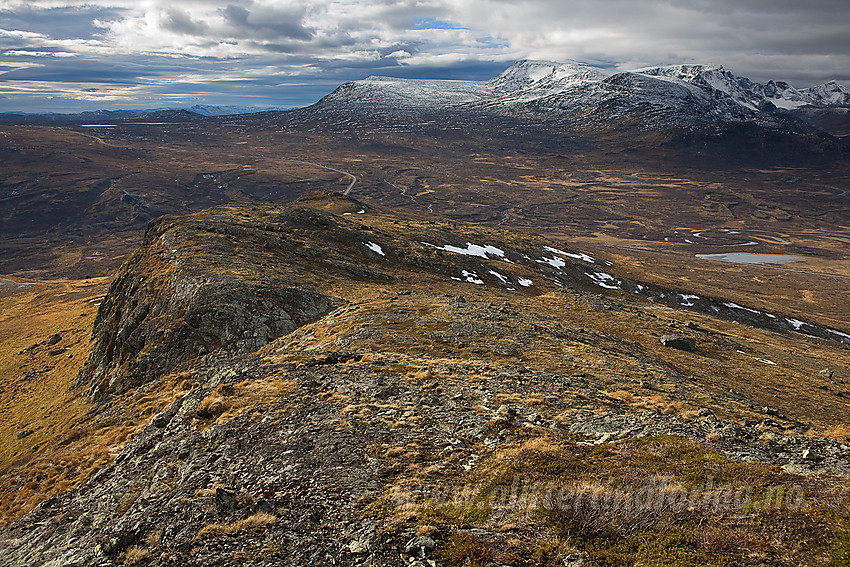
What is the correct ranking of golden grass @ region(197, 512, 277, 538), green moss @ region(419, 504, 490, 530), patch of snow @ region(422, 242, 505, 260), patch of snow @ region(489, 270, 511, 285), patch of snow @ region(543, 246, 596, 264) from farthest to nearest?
A: patch of snow @ region(543, 246, 596, 264)
patch of snow @ region(422, 242, 505, 260)
patch of snow @ region(489, 270, 511, 285)
golden grass @ region(197, 512, 277, 538)
green moss @ region(419, 504, 490, 530)

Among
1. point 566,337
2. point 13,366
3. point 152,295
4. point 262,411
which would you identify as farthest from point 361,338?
point 13,366

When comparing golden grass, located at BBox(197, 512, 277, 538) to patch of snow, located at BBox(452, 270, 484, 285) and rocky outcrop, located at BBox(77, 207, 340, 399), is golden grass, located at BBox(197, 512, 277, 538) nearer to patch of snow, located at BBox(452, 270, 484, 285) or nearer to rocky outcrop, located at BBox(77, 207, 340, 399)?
rocky outcrop, located at BBox(77, 207, 340, 399)

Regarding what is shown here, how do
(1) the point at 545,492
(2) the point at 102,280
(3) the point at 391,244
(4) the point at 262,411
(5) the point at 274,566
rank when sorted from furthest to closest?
(2) the point at 102,280 < (3) the point at 391,244 < (4) the point at 262,411 < (1) the point at 545,492 < (5) the point at 274,566

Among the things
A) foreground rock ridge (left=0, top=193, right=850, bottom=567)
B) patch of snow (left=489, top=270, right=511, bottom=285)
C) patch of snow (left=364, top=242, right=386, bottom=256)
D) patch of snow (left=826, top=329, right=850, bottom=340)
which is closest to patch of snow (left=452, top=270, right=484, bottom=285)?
patch of snow (left=489, top=270, right=511, bottom=285)

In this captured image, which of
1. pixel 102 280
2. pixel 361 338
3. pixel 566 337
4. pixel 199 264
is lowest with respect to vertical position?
pixel 102 280

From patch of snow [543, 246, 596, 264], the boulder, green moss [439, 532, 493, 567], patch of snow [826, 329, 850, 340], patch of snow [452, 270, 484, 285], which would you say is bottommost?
patch of snow [826, 329, 850, 340]

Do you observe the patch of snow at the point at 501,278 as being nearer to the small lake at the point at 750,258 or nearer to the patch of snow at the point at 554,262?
the patch of snow at the point at 554,262

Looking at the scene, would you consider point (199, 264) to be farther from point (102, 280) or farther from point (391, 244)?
point (102, 280)

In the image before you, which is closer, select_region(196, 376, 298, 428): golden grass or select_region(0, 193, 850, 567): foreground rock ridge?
select_region(0, 193, 850, 567): foreground rock ridge
